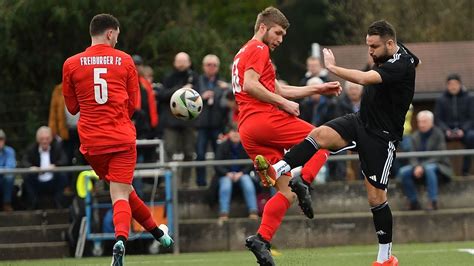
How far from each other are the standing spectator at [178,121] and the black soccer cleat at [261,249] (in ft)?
21.7

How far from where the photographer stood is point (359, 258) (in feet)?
46.8

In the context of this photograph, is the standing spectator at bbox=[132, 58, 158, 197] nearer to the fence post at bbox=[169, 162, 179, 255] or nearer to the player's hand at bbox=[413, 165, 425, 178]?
the fence post at bbox=[169, 162, 179, 255]

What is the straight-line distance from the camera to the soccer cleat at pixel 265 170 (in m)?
11.4

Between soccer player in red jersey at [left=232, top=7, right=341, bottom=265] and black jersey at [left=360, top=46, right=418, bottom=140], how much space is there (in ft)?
1.15

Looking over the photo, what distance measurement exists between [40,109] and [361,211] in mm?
6368

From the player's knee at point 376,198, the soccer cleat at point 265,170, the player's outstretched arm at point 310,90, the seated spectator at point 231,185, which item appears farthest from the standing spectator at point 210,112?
the player's knee at point 376,198

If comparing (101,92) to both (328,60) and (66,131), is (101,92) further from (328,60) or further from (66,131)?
(66,131)

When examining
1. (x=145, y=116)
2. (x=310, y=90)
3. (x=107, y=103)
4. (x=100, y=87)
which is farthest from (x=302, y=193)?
(x=145, y=116)

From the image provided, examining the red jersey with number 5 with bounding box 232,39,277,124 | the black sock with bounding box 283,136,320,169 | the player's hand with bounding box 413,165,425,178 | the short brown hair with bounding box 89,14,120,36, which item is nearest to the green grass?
the player's hand with bounding box 413,165,425,178

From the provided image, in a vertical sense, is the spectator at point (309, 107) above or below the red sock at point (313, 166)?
above

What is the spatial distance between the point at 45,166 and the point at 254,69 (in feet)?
22.9

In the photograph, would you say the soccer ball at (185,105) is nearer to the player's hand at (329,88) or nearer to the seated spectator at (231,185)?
the player's hand at (329,88)

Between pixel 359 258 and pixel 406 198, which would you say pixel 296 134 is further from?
pixel 406 198

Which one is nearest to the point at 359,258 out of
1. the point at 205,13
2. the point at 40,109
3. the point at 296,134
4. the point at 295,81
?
the point at 296,134
